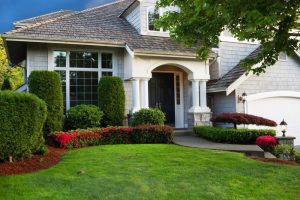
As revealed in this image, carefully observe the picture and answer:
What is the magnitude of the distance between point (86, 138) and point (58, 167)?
3726mm

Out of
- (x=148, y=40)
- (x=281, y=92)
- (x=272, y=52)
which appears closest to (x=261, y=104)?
(x=281, y=92)

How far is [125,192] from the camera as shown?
567cm

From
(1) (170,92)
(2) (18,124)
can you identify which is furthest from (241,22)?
(1) (170,92)

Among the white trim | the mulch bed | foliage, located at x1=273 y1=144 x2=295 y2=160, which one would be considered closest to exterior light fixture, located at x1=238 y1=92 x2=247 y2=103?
the white trim

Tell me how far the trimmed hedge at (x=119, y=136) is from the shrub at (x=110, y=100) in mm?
1412

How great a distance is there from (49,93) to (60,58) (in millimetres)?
2363

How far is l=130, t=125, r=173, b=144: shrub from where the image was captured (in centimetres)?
1177

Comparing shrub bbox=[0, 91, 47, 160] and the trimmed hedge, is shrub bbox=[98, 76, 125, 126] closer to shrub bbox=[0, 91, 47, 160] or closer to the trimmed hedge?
the trimmed hedge

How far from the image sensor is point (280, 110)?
15766mm

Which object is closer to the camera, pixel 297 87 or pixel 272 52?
pixel 272 52

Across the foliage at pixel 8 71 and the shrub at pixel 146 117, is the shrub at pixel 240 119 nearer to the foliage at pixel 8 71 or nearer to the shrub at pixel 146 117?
the shrub at pixel 146 117

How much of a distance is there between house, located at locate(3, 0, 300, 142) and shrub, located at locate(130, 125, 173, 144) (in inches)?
76.4

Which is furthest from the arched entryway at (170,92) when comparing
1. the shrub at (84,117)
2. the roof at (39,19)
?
the roof at (39,19)

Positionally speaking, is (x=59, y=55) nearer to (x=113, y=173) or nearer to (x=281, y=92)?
(x=113, y=173)
